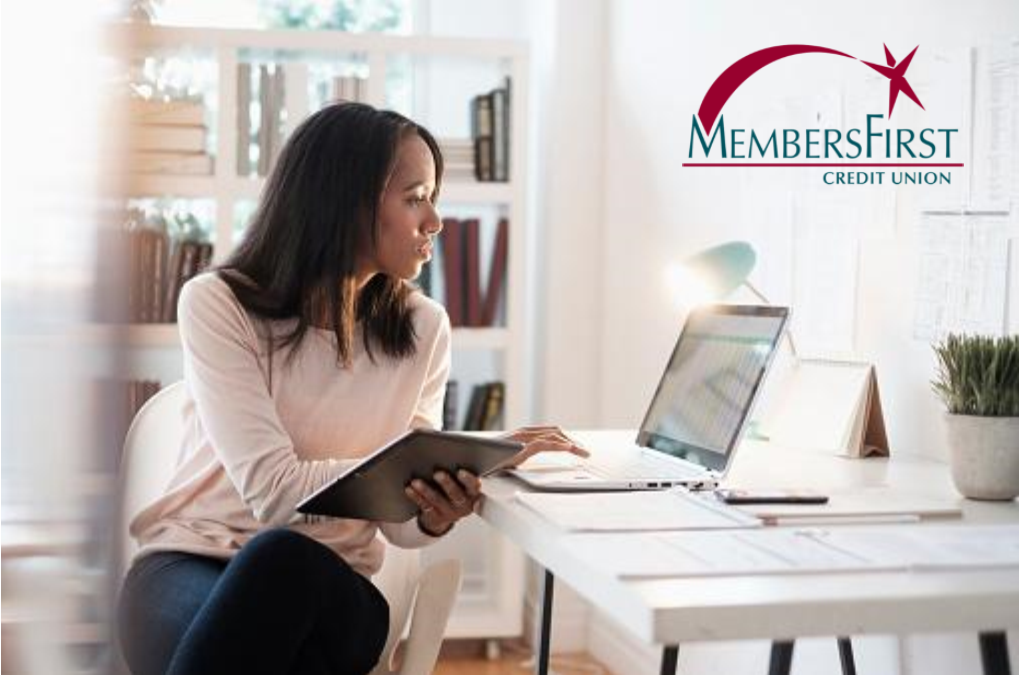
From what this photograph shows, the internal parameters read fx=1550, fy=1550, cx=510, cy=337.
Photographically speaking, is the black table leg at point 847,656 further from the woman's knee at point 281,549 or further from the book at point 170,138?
the book at point 170,138

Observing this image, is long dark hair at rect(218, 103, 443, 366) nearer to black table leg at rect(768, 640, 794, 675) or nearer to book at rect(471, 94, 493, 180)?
black table leg at rect(768, 640, 794, 675)

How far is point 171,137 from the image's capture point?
10.9 feet

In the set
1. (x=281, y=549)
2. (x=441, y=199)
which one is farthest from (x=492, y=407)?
(x=281, y=549)

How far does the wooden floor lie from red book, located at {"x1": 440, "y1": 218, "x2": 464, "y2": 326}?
0.77 metres

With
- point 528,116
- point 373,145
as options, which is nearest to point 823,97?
point 373,145

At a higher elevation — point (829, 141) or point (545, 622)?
point (829, 141)

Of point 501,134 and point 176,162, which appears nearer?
point 176,162

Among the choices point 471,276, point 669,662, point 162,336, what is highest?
point 471,276

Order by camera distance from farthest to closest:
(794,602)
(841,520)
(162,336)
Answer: (162,336)
(841,520)
(794,602)

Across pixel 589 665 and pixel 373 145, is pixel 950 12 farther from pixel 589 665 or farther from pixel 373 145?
pixel 589 665

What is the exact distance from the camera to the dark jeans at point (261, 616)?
172 cm

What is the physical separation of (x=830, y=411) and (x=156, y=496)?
974mm

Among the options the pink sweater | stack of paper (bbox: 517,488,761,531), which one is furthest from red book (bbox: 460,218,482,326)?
stack of paper (bbox: 517,488,761,531)

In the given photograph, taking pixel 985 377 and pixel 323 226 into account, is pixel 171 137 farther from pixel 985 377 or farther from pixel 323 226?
pixel 985 377
